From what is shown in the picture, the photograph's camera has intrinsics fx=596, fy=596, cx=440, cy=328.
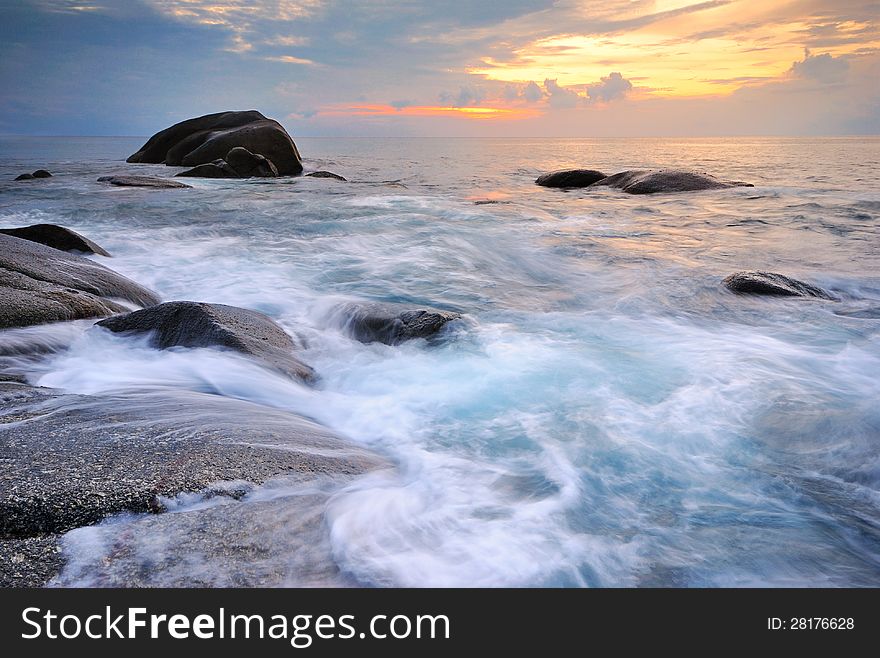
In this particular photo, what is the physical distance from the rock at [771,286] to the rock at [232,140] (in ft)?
67.7

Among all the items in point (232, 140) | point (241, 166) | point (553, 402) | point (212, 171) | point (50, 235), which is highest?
point (232, 140)

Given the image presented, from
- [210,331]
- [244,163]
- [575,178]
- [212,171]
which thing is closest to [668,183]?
[575,178]

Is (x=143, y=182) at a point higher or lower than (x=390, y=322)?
higher

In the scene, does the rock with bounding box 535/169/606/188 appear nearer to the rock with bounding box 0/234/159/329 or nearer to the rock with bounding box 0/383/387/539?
the rock with bounding box 0/234/159/329

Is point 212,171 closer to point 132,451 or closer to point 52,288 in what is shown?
point 52,288

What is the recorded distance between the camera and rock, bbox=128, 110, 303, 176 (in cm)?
2392

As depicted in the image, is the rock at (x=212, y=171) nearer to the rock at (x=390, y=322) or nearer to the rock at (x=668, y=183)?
the rock at (x=668, y=183)

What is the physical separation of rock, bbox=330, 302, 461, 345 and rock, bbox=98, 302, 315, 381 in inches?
30.5

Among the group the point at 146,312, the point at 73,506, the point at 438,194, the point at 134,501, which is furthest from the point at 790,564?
the point at 438,194

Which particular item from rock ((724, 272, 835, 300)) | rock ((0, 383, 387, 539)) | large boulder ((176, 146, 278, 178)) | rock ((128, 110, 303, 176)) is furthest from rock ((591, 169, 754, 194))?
rock ((0, 383, 387, 539))

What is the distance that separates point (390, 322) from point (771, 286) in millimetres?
4398

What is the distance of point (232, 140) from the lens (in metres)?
24.0

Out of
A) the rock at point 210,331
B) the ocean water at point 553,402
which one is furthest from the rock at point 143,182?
the rock at point 210,331
